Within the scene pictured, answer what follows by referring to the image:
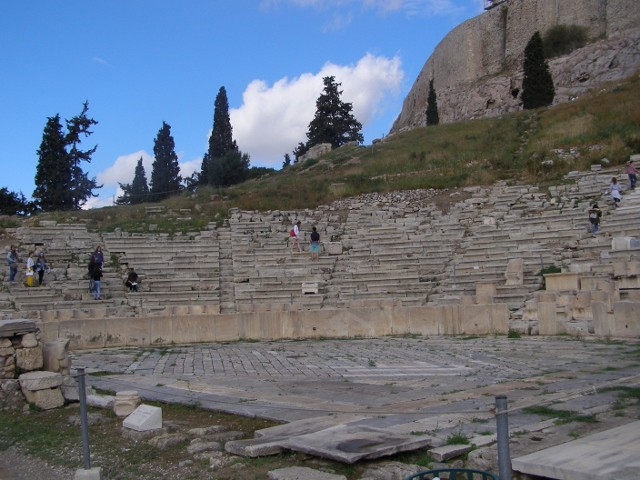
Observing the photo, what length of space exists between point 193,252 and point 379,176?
12.8 m

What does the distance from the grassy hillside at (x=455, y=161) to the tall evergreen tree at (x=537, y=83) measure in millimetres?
8009

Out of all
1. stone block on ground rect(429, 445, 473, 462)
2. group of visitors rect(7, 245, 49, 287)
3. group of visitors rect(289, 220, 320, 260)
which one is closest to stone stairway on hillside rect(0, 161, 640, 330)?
group of visitors rect(289, 220, 320, 260)

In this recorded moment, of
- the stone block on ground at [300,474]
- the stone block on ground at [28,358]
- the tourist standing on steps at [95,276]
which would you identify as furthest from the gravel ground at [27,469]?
the tourist standing on steps at [95,276]

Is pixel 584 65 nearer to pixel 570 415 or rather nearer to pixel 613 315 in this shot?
pixel 613 315

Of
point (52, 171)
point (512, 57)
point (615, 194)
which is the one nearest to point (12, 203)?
point (52, 171)

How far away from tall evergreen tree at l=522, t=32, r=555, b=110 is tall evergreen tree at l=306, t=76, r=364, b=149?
18.6 meters

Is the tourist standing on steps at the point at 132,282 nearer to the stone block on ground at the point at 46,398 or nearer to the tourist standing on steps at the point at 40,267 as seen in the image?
the tourist standing on steps at the point at 40,267

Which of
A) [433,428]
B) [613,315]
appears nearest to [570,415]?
[433,428]

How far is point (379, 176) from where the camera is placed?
34.7m

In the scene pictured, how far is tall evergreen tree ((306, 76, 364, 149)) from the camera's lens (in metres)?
65.9

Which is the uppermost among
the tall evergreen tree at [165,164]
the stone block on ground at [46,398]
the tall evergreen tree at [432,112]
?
the tall evergreen tree at [432,112]

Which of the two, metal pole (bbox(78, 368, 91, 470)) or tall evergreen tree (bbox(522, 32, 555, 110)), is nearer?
metal pole (bbox(78, 368, 91, 470))

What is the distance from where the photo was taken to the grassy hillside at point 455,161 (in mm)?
29375

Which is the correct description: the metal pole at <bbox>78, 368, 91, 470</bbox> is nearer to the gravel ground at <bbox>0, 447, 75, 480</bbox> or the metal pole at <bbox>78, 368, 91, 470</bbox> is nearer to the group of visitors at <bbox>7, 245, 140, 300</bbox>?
the gravel ground at <bbox>0, 447, 75, 480</bbox>
